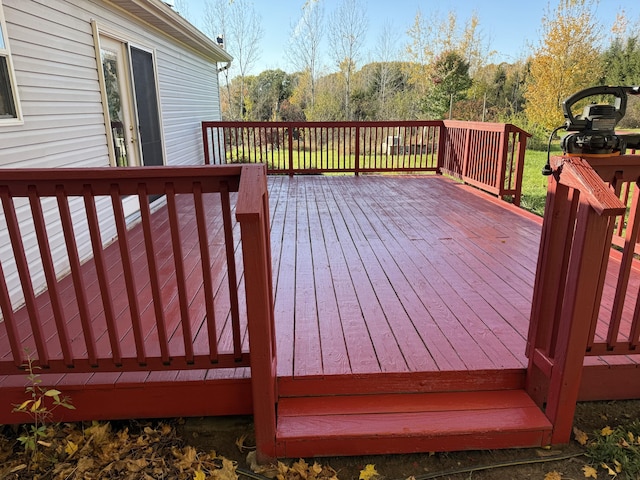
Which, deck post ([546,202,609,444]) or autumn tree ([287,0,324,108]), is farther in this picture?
autumn tree ([287,0,324,108])

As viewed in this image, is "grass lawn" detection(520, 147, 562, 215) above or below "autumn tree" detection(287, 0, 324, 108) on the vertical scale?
below

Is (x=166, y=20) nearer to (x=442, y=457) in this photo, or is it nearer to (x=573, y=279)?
(x=573, y=279)

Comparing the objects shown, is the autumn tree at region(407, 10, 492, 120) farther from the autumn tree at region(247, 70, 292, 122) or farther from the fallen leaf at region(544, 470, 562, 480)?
the fallen leaf at region(544, 470, 562, 480)

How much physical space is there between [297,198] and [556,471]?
4.47 metres

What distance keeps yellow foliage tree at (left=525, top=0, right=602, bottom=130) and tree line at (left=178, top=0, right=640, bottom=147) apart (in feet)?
9.77

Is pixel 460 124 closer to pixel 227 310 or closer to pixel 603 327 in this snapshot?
pixel 603 327

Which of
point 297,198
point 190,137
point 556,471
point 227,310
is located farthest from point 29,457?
point 190,137

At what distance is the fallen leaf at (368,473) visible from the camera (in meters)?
1.68

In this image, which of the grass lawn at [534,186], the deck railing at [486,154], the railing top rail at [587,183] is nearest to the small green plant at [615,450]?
the railing top rail at [587,183]

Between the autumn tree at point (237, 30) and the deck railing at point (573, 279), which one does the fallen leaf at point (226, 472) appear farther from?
the autumn tree at point (237, 30)

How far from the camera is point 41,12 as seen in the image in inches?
117

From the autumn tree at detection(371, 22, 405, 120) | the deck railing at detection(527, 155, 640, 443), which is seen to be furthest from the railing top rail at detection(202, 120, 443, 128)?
the autumn tree at detection(371, 22, 405, 120)

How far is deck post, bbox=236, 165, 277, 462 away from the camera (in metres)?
1.50

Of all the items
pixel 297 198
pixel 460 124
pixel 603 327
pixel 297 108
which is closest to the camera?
pixel 603 327
